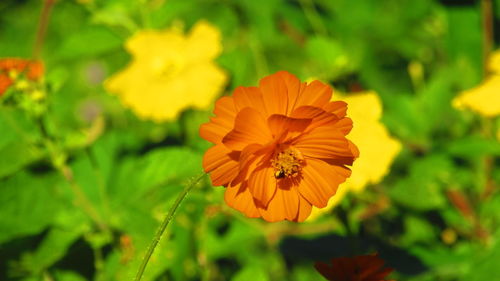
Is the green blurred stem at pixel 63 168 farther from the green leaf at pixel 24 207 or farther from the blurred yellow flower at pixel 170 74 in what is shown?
the blurred yellow flower at pixel 170 74

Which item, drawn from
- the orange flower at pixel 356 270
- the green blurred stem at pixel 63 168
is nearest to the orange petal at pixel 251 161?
the orange flower at pixel 356 270

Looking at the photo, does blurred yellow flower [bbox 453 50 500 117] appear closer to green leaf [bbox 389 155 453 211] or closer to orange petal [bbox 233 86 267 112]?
green leaf [bbox 389 155 453 211]

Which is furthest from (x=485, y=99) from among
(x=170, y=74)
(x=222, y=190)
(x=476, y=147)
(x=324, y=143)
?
(x=170, y=74)

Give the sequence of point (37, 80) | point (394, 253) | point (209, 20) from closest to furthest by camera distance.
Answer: point (37, 80)
point (394, 253)
point (209, 20)

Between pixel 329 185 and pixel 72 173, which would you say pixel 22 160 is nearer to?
pixel 72 173

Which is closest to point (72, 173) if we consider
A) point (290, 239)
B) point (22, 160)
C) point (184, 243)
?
point (22, 160)

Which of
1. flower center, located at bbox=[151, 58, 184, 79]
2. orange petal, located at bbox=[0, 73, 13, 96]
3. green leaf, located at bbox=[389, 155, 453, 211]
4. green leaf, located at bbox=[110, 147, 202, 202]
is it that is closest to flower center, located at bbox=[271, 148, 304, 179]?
green leaf, located at bbox=[110, 147, 202, 202]
